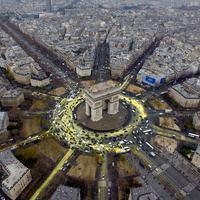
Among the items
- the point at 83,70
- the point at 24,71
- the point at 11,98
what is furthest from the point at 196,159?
the point at 24,71

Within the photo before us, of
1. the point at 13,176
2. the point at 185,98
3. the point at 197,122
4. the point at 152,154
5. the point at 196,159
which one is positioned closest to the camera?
the point at 13,176

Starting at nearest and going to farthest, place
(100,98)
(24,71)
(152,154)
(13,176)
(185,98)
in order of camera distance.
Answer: (13,176) < (152,154) < (100,98) < (185,98) < (24,71)

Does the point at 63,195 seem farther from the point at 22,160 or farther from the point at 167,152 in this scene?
the point at 167,152

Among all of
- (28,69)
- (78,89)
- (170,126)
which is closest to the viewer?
(170,126)

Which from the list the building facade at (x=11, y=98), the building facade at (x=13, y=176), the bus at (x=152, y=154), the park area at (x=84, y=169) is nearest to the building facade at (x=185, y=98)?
the bus at (x=152, y=154)

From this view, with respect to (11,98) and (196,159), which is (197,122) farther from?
(11,98)

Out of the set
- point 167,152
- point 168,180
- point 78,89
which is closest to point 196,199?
point 168,180

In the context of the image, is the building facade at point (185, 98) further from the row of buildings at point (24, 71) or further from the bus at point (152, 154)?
the row of buildings at point (24, 71)

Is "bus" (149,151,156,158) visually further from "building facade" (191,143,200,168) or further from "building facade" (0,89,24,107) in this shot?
"building facade" (0,89,24,107)

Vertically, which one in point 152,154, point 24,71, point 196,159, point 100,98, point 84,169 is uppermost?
point 100,98
